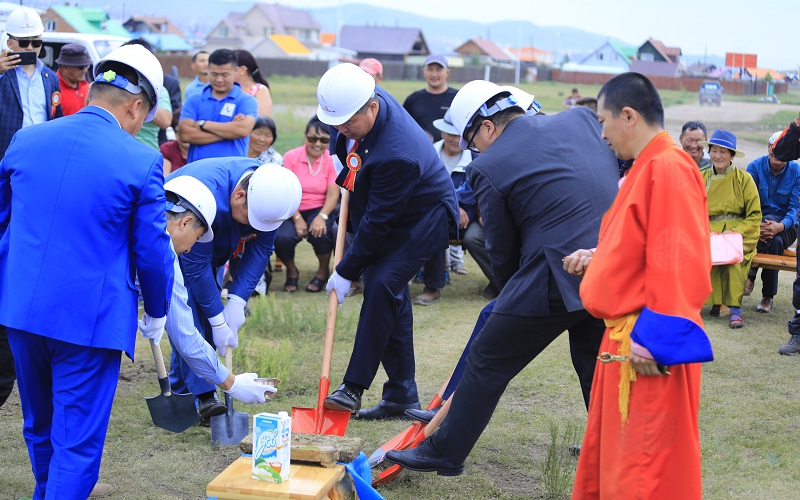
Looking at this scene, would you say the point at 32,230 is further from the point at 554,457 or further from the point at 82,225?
the point at 554,457

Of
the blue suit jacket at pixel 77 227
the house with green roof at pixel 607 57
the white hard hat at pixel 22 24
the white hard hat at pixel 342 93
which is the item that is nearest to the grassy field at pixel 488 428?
the blue suit jacket at pixel 77 227

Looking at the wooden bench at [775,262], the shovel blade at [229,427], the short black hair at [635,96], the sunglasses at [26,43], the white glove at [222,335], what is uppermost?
the sunglasses at [26,43]

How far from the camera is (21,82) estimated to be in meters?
6.99

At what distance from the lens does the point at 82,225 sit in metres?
3.43

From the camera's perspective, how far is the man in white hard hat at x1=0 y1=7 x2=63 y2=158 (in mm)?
6926

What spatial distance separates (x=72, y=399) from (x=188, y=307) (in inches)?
36.0

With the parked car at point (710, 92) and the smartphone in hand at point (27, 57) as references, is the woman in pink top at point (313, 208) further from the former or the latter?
the parked car at point (710, 92)

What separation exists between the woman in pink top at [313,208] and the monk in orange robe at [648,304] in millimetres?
5940

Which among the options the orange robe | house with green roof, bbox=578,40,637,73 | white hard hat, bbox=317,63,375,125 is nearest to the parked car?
white hard hat, bbox=317,63,375,125

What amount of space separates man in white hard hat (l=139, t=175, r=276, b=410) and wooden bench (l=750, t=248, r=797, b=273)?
560 cm

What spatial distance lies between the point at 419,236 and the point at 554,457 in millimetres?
1578

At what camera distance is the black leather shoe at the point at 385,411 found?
18.2 feet

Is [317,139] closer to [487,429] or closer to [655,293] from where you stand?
[487,429]

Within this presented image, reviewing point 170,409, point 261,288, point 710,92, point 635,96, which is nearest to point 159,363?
point 170,409
